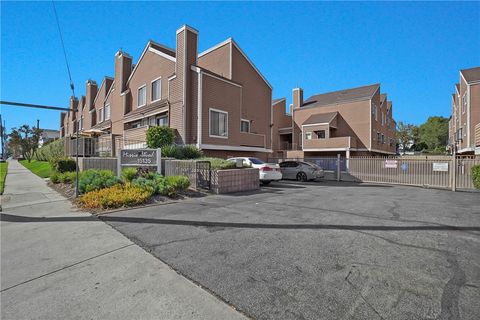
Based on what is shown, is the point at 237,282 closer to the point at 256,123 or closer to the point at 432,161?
the point at 432,161

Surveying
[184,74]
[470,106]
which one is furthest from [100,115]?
[470,106]

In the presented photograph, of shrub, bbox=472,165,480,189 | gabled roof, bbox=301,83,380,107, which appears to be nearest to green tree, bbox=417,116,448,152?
gabled roof, bbox=301,83,380,107

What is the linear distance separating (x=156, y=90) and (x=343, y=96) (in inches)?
1010

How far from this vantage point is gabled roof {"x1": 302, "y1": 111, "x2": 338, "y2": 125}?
32156 millimetres

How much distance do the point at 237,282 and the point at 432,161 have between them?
59.4 ft

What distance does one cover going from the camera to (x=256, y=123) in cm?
2317

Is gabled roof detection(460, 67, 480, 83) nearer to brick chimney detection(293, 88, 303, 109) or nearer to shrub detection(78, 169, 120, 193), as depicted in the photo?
brick chimney detection(293, 88, 303, 109)

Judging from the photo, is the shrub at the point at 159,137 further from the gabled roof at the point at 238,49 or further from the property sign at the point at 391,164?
the property sign at the point at 391,164

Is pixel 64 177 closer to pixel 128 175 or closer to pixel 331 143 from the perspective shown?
pixel 128 175

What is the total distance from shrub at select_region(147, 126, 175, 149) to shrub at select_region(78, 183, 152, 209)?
23.6ft

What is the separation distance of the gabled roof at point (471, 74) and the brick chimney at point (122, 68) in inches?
1389

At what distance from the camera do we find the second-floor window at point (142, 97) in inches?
869

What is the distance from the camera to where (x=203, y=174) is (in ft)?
36.9

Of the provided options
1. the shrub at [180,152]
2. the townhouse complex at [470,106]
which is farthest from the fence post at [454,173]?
the shrub at [180,152]
